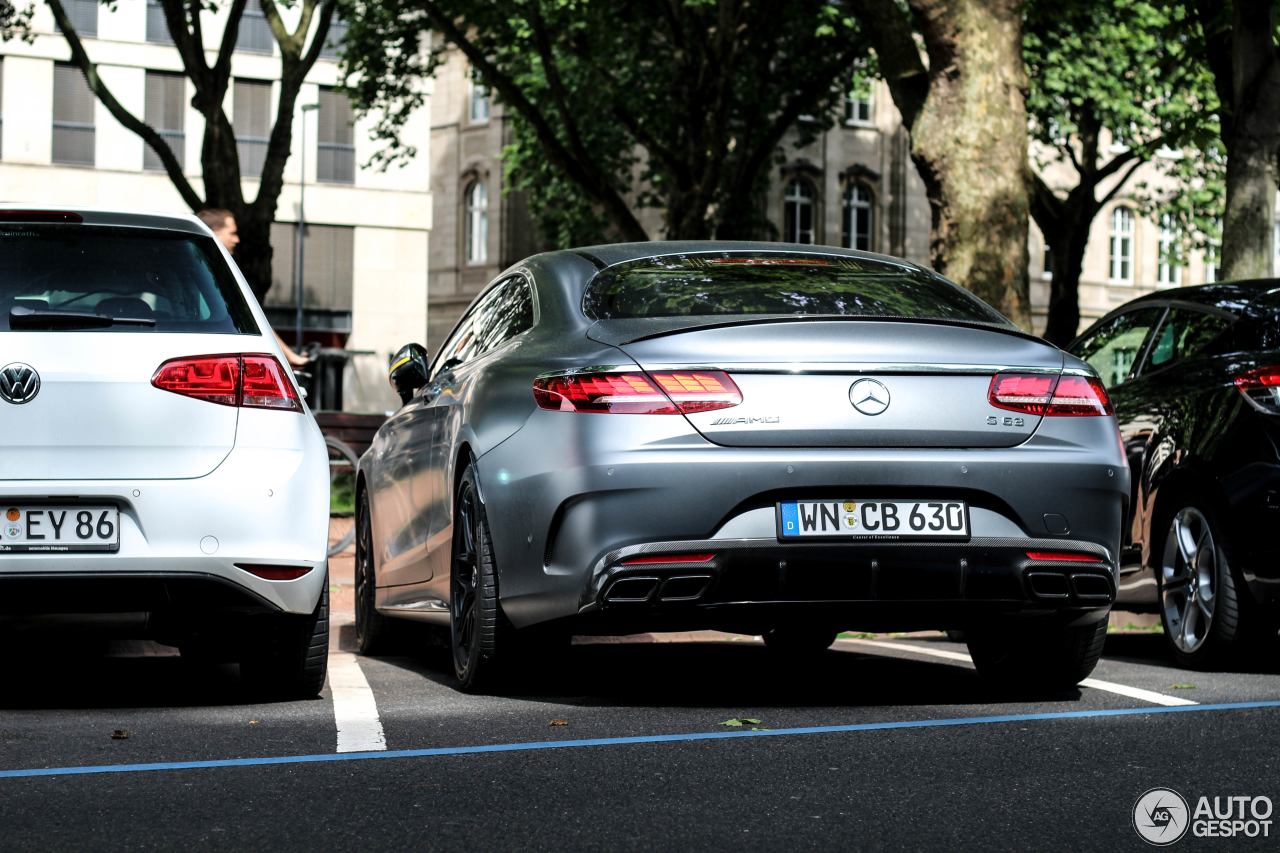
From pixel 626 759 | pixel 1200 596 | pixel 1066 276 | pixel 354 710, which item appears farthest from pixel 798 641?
pixel 1066 276

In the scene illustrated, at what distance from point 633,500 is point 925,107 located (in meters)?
8.14

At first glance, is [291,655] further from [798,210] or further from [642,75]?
[798,210]

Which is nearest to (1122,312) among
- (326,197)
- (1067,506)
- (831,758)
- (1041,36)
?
(1067,506)

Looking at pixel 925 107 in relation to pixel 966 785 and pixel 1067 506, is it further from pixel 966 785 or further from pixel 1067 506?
pixel 966 785

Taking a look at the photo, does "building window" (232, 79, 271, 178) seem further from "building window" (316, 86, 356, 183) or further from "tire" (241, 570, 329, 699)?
"tire" (241, 570, 329, 699)

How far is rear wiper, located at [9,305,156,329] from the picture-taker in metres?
6.32

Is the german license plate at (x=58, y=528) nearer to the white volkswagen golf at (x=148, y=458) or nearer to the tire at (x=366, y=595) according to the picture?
the white volkswagen golf at (x=148, y=458)

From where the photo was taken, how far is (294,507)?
639 centimetres

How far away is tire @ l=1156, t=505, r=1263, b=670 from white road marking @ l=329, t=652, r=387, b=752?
3.23 m

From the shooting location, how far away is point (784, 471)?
6.04 meters

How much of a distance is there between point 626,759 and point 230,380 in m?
1.91

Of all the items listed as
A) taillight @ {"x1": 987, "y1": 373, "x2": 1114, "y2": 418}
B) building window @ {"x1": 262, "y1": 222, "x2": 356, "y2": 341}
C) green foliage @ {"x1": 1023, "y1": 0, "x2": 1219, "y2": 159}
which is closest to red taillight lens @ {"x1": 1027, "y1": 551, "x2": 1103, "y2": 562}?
taillight @ {"x1": 987, "y1": 373, "x2": 1114, "y2": 418}

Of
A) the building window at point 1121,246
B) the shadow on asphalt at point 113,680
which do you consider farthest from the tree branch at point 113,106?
the building window at point 1121,246

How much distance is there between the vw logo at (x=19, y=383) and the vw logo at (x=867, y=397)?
2459 millimetres
